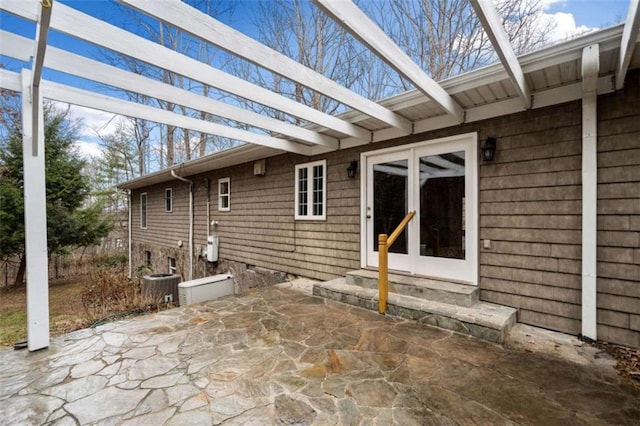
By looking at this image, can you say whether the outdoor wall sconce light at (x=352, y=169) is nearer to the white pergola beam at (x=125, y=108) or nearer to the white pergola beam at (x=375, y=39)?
the white pergola beam at (x=125, y=108)

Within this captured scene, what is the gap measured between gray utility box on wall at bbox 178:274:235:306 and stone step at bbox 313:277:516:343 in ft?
8.87

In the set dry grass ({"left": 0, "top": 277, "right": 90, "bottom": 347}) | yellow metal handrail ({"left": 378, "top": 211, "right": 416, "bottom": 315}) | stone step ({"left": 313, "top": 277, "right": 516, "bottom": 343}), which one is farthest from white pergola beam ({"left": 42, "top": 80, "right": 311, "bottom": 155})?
dry grass ({"left": 0, "top": 277, "right": 90, "bottom": 347})

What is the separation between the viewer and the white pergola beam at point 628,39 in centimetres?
189

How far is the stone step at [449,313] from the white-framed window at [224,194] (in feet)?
15.2

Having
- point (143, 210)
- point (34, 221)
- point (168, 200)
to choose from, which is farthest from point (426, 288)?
point (143, 210)

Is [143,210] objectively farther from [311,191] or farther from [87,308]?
[311,191]

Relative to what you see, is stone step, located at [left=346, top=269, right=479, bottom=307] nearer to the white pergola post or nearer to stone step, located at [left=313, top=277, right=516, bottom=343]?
stone step, located at [left=313, top=277, right=516, bottom=343]

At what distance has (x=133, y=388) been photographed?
7.44ft

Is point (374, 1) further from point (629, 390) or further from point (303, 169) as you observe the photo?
point (629, 390)

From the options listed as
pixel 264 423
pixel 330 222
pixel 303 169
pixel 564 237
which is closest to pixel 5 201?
pixel 303 169

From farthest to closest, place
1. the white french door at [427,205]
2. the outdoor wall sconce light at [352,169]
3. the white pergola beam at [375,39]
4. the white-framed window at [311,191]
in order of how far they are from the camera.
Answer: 1. the white-framed window at [311,191]
2. the outdoor wall sconce light at [352,169]
3. the white french door at [427,205]
4. the white pergola beam at [375,39]

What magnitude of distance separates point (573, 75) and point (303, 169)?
4087 millimetres

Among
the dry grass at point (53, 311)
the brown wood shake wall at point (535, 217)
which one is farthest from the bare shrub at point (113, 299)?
the brown wood shake wall at point (535, 217)

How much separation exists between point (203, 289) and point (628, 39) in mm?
6028
